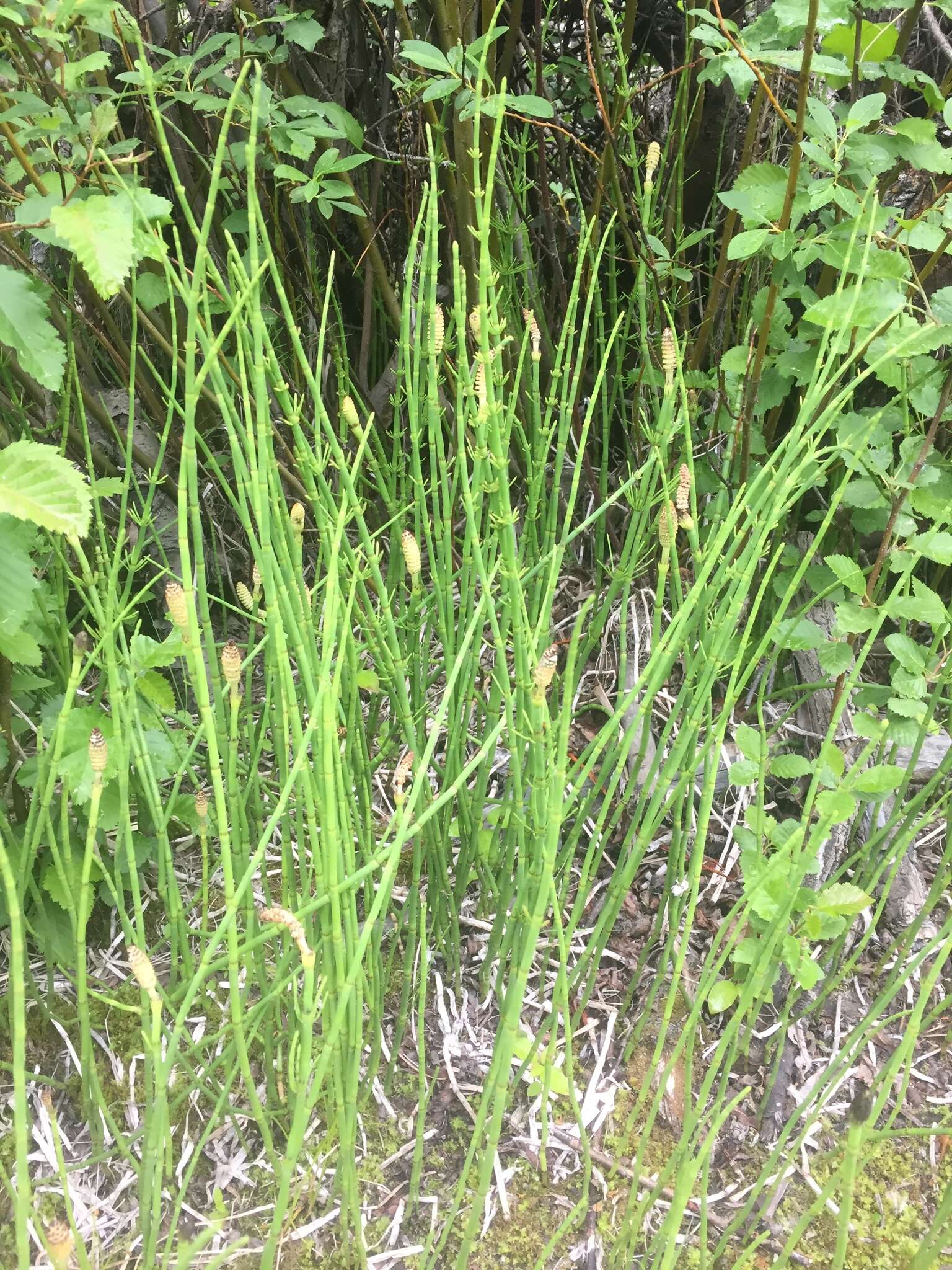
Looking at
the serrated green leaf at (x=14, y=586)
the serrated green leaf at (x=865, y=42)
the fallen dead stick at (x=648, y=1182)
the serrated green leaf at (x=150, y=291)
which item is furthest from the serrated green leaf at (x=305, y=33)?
the fallen dead stick at (x=648, y=1182)

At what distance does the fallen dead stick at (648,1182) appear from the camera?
0.83 meters

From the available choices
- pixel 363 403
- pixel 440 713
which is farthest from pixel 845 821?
pixel 363 403

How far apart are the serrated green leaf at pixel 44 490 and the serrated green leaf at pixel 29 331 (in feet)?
0.39

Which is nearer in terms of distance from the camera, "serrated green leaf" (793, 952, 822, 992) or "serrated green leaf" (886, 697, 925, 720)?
"serrated green leaf" (793, 952, 822, 992)

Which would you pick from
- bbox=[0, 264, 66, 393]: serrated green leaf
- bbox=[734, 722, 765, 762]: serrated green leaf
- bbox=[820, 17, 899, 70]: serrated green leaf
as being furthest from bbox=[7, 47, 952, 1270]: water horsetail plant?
bbox=[820, 17, 899, 70]: serrated green leaf

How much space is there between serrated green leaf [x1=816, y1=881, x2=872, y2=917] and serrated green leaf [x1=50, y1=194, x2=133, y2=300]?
854mm

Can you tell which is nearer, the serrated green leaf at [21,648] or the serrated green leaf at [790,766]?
the serrated green leaf at [21,648]

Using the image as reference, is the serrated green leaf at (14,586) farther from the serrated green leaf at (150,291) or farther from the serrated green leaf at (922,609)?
the serrated green leaf at (922,609)

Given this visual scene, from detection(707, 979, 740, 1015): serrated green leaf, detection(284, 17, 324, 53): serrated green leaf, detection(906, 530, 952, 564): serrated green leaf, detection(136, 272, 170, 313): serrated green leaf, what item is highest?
detection(284, 17, 324, 53): serrated green leaf

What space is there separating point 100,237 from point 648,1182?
1.01 metres

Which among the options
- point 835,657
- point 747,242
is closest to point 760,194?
point 747,242

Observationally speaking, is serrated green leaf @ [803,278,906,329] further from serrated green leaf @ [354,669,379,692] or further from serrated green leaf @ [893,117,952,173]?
serrated green leaf @ [354,669,379,692]

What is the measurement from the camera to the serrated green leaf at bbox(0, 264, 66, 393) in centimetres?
77

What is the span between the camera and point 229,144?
1244 millimetres
